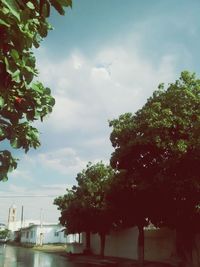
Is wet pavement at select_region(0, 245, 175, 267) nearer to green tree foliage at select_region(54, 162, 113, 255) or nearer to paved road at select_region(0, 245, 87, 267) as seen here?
paved road at select_region(0, 245, 87, 267)

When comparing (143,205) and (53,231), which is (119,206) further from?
(53,231)

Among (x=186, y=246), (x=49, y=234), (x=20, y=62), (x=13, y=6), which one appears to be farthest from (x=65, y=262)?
(x=49, y=234)

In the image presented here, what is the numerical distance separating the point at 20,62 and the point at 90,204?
38693 millimetres

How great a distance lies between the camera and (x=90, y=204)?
4184cm

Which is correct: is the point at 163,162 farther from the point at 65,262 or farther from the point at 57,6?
the point at 57,6

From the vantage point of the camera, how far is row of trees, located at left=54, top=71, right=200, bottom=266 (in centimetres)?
2250

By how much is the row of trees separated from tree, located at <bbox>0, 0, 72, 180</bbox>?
17090 mm

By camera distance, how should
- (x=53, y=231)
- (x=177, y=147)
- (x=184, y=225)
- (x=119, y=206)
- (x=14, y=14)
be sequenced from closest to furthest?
1. (x=14, y=14)
2. (x=177, y=147)
3. (x=184, y=225)
4. (x=119, y=206)
5. (x=53, y=231)

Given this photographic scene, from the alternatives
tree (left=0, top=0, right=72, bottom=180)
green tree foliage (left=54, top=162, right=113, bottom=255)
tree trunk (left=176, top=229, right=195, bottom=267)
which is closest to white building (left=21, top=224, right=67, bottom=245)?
green tree foliage (left=54, top=162, right=113, bottom=255)

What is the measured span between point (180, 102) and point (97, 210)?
67.6 ft

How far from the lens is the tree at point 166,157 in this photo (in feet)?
73.6

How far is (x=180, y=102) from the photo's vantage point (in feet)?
76.4

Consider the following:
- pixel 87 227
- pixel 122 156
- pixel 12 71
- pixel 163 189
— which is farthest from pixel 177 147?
pixel 87 227

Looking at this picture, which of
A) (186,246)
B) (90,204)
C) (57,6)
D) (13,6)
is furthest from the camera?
(90,204)
